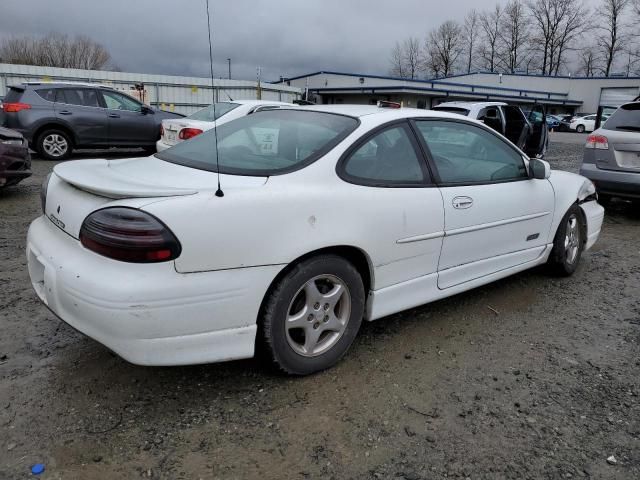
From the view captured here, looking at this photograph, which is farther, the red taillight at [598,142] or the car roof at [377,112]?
the red taillight at [598,142]

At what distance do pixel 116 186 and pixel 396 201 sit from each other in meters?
1.49

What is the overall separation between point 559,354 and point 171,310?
237cm

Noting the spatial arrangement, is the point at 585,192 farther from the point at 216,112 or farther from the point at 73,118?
the point at 73,118

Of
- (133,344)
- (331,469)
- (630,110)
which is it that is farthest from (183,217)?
(630,110)

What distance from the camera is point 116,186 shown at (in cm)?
244

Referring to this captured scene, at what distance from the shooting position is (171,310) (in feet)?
7.45

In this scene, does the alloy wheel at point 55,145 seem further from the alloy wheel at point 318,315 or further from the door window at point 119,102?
the alloy wheel at point 318,315

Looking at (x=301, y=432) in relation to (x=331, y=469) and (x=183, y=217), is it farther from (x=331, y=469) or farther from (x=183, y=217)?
(x=183, y=217)

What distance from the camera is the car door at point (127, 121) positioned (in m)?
11.3

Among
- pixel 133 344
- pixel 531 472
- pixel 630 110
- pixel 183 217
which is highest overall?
pixel 630 110

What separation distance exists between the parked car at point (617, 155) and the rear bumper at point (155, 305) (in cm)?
607

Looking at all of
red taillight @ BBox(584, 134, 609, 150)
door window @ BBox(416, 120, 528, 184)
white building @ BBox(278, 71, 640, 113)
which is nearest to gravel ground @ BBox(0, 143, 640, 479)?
door window @ BBox(416, 120, 528, 184)

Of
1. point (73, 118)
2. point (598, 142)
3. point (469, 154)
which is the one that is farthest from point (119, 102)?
point (469, 154)

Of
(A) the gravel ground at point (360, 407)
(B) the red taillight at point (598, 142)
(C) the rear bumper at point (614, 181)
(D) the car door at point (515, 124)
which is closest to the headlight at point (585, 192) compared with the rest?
(A) the gravel ground at point (360, 407)
